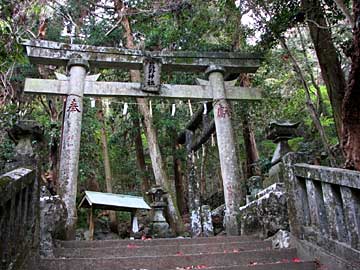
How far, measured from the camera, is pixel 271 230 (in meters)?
4.76

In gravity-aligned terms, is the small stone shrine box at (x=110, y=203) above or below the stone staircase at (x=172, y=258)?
above

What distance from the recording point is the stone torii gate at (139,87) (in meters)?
7.00

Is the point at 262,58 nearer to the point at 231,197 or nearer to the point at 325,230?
the point at 231,197

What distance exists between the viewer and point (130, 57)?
8023 millimetres

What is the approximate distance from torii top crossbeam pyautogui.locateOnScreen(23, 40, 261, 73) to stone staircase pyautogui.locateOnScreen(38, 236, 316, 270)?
460cm

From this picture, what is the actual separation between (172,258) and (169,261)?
45 millimetres

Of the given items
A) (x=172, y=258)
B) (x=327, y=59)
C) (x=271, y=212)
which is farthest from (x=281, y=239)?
(x=327, y=59)

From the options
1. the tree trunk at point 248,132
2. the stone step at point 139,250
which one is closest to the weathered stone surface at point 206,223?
the tree trunk at point 248,132

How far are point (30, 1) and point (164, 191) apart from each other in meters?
6.39

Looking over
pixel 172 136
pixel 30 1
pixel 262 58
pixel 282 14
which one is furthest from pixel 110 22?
pixel 282 14

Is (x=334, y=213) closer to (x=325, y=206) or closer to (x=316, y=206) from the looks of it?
(x=325, y=206)

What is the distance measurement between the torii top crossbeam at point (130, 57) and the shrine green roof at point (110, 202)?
3648 millimetres

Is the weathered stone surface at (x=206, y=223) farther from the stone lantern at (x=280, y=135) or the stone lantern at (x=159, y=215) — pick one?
the stone lantern at (x=280, y=135)

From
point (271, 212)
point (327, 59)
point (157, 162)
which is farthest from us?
point (157, 162)
